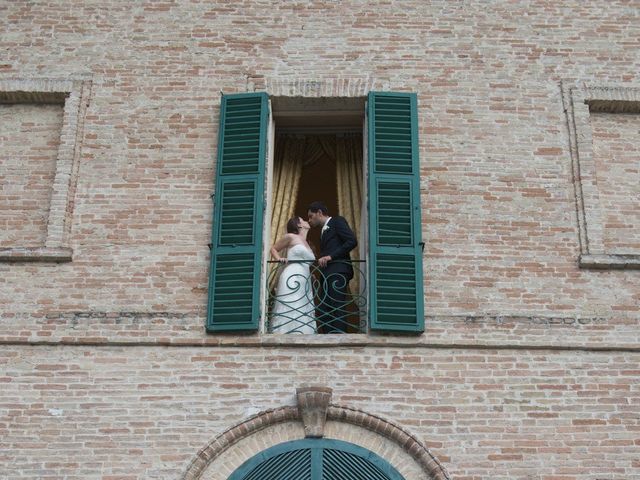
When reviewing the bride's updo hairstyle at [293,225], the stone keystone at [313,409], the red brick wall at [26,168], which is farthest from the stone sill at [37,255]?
the stone keystone at [313,409]

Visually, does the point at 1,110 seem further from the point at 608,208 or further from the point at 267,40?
the point at 608,208

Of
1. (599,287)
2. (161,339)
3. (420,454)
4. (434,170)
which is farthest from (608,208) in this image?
(161,339)

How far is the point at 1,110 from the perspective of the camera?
11906mm

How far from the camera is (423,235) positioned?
1099cm

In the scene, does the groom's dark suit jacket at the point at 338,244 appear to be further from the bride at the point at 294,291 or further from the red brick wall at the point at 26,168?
the red brick wall at the point at 26,168

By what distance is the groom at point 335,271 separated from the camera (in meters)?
10.8

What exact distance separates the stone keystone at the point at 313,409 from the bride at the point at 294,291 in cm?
82

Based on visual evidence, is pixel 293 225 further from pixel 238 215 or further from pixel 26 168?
pixel 26 168

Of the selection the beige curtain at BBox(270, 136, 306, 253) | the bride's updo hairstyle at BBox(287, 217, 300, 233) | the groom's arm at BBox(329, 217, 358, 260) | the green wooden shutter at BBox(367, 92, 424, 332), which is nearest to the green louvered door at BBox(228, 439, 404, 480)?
the green wooden shutter at BBox(367, 92, 424, 332)

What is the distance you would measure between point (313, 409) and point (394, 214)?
6.85 feet

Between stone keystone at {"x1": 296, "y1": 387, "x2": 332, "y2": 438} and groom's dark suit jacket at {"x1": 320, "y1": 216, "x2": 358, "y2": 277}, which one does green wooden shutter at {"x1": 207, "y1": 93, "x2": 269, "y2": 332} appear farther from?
stone keystone at {"x1": 296, "y1": 387, "x2": 332, "y2": 438}

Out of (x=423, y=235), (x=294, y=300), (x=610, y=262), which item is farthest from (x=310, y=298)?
(x=610, y=262)

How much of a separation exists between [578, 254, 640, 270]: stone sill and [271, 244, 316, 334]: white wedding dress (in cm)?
250

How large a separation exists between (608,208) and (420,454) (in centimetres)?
321
